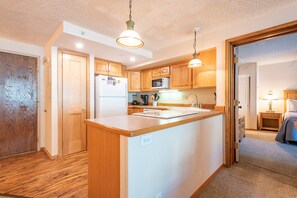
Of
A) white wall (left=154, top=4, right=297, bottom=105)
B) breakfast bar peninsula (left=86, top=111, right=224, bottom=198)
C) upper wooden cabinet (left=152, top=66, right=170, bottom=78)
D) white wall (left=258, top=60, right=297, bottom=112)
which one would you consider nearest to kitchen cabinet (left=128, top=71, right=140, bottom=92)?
upper wooden cabinet (left=152, top=66, right=170, bottom=78)

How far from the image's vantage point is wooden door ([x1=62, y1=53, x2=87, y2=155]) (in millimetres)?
2893

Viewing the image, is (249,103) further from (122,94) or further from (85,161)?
(85,161)

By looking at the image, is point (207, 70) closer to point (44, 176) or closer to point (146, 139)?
point (146, 139)

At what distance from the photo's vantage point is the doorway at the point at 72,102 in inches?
112

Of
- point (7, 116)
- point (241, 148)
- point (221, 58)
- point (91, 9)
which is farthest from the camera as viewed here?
point (241, 148)

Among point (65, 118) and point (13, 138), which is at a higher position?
point (65, 118)

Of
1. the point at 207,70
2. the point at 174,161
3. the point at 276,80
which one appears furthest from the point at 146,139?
the point at 276,80

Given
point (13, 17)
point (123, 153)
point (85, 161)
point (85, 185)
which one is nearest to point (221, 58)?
point (123, 153)

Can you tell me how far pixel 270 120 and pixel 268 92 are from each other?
1.02 metres

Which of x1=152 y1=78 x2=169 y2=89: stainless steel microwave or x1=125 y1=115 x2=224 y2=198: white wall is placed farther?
x1=152 y1=78 x2=169 y2=89: stainless steel microwave

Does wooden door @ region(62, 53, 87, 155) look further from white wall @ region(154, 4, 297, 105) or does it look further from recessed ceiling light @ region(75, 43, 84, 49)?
white wall @ region(154, 4, 297, 105)

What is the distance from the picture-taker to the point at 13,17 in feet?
6.86

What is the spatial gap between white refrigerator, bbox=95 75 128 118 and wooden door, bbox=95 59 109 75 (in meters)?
0.33

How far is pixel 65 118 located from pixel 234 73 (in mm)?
3289
